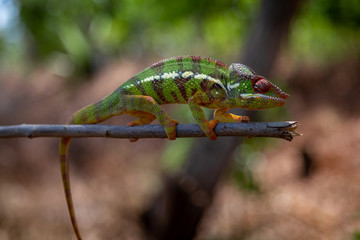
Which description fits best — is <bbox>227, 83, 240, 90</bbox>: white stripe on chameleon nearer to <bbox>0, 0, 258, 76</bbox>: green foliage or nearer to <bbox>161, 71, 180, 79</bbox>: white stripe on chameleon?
<bbox>161, 71, 180, 79</bbox>: white stripe on chameleon

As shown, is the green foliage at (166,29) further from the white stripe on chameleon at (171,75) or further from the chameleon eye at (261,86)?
the chameleon eye at (261,86)

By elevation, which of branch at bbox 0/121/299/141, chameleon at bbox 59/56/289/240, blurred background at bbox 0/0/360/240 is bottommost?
blurred background at bbox 0/0/360/240

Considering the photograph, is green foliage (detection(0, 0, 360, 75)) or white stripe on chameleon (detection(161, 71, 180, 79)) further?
green foliage (detection(0, 0, 360, 75))

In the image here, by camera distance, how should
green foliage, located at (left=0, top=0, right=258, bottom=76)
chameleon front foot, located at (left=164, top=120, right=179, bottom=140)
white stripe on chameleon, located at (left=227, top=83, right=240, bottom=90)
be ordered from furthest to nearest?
green foliage, located at (left=0, top=0, right=258, bottom=76), chameleon front foot, located at (left=164, top=120, right=179, bottom=140), white stripe on chameleon, located at (left=227, top=83, right=240, bottom=90)

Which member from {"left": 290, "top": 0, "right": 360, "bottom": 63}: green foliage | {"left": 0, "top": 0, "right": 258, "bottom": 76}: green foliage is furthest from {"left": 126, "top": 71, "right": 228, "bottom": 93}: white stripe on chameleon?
{"left": 290, "top": 0, "right": 360, "bottom": 63}: green foliage

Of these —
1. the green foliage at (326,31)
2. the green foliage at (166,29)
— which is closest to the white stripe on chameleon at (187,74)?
the green foliage at (166,29)

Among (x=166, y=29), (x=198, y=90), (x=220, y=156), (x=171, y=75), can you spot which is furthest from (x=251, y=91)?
(x=166, y=29)
